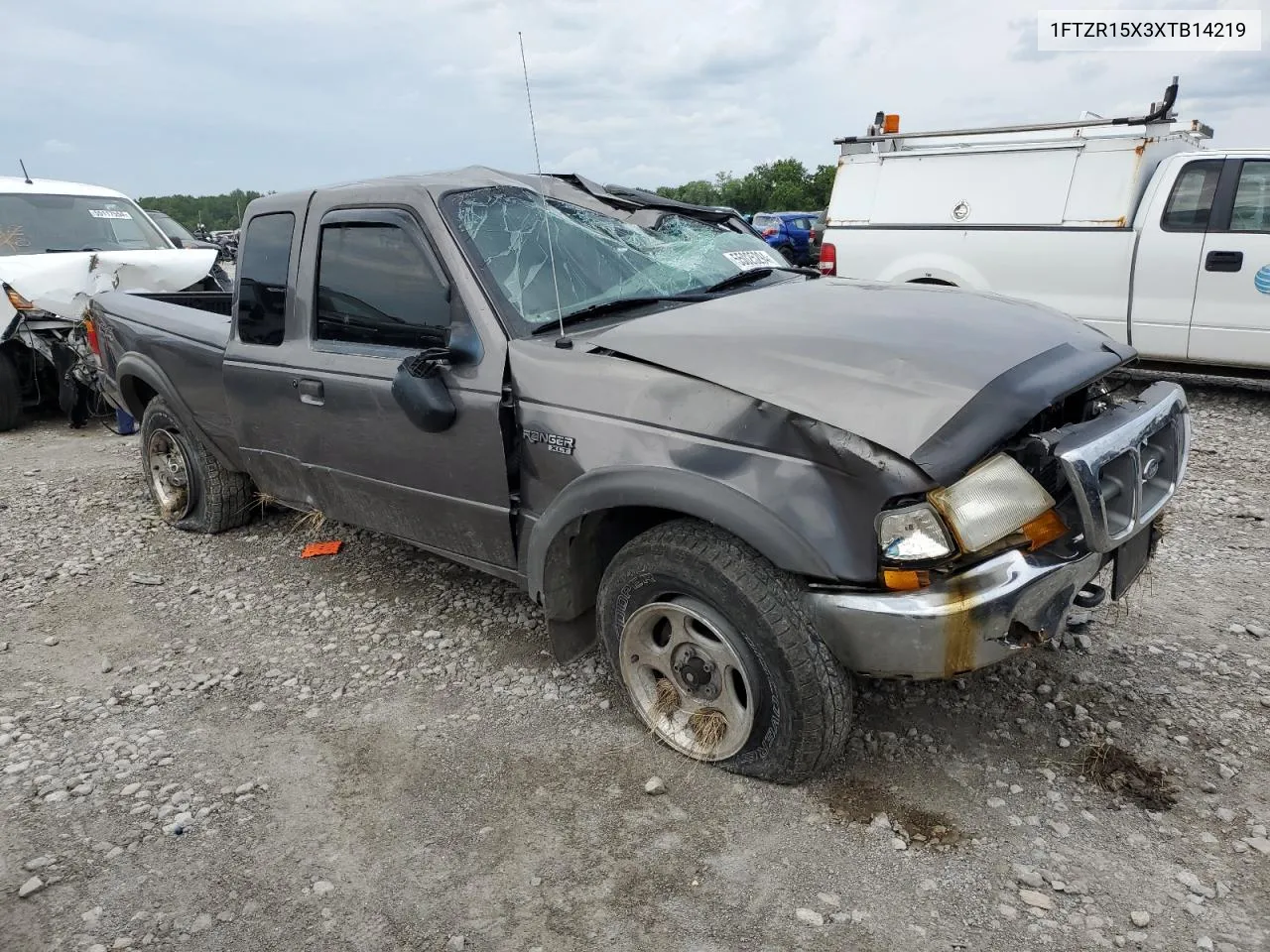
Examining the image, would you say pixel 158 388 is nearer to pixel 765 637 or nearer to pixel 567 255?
pixel 567 255

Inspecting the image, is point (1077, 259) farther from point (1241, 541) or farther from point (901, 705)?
point (901, 705)

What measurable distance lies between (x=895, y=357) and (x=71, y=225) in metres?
8.57

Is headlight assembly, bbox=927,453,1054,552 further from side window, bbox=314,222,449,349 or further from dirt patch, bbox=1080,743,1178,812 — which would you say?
side window, bbox=314,222,449,349

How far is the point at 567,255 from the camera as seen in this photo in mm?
3244

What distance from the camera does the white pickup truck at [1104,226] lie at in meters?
6.57

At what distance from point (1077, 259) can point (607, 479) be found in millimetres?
5989

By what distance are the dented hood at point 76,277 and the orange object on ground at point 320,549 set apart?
4.17 metres

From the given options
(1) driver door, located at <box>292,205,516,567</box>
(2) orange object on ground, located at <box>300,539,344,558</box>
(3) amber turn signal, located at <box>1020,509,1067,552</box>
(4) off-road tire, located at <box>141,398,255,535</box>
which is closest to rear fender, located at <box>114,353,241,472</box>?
(4) off-road tire, located at <box>141,398,255,535</box>

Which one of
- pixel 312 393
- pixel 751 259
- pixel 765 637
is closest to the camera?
pixel 765 637

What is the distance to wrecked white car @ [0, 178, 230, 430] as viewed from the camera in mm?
7418

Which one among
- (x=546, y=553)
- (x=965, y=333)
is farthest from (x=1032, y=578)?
(x=546, y=553)

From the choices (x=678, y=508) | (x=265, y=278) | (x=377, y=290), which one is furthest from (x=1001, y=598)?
(x=265, y=278)

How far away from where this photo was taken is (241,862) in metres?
2.52

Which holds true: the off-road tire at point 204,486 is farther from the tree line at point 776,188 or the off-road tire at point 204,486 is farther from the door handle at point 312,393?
the tree line at point 776,188
